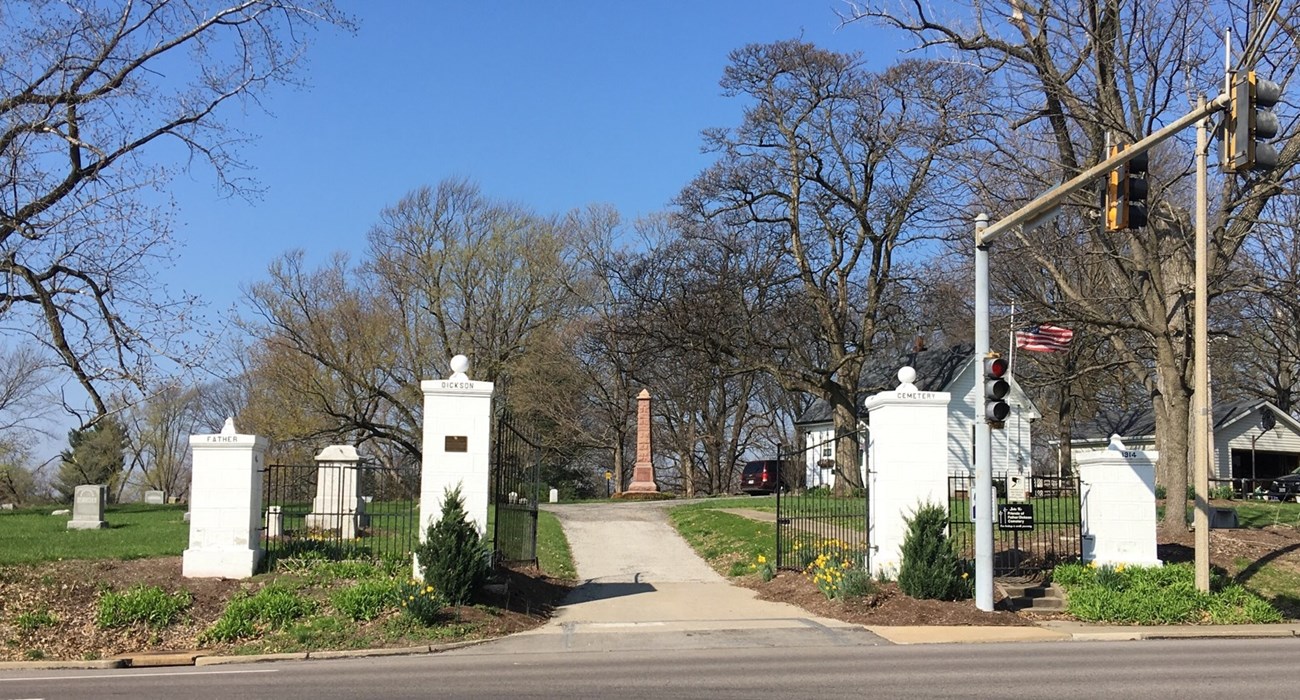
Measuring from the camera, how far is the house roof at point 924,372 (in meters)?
44.3

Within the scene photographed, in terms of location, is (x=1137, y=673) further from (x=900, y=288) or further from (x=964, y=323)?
(x=964, y=323)

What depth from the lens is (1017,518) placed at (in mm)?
16266

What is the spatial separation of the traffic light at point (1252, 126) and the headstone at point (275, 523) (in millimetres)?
14430

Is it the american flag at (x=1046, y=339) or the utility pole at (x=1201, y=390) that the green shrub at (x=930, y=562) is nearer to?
the utility pole at (x=1201, y=390)

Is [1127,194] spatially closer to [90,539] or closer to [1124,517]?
[1124,517]

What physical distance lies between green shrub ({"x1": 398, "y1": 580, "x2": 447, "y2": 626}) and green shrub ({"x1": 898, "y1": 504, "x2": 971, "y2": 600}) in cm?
650

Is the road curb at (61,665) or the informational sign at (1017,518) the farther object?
the informational sign at (1017,518)

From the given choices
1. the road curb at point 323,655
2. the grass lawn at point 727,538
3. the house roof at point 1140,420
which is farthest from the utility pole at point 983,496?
the house roof at point 1140,420

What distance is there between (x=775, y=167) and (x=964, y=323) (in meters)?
13.3

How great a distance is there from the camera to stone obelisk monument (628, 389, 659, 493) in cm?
4450

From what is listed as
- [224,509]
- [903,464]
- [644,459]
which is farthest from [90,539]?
[644,459]

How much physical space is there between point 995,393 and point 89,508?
18790 millimetres

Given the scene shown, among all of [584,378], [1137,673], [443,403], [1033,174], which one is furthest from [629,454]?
[1137,673]

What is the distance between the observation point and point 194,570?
1534cm
